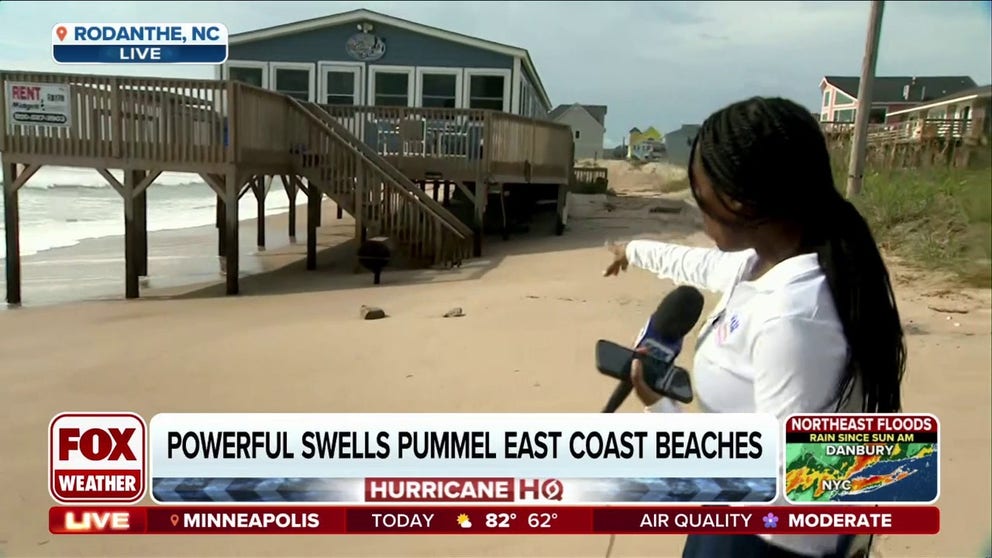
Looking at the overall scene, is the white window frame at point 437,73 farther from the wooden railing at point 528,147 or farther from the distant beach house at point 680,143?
the distant beach house at point 680,143

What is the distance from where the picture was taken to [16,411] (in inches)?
85.2

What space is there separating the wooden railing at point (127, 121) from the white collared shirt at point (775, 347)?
1952mm

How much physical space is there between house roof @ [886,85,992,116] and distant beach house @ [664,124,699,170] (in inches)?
27.6

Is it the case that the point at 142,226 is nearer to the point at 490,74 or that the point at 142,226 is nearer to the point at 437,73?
the point at 437,73

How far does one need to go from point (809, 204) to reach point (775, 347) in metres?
0.27

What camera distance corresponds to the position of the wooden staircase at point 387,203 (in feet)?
23.4

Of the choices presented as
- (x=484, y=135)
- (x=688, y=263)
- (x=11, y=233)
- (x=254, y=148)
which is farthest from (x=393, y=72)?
(x=254, y=148)

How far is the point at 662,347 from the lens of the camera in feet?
5.23

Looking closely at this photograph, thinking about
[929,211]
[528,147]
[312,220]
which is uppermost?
[528,147]

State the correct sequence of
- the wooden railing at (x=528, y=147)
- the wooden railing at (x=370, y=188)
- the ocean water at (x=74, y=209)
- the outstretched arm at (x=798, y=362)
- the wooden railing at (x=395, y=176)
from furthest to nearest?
the wooden railing at (x=370, y=188), the wooden railing at (x=395, y=176), the ocean water at (x=74, y=209), the wooden railing at (x=528, y=147), the outstretched arm at (x=798, y=362)

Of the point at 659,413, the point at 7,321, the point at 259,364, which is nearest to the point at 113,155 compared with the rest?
the point at 7,321

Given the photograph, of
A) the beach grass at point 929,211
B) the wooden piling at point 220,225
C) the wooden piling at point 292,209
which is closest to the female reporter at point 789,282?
the beach grass at point 929,211

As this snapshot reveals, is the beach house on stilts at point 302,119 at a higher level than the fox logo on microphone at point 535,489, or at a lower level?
higher

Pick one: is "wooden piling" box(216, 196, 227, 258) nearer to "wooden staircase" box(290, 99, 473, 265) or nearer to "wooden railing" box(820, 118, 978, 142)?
"wooden staircase" box(290, 99, 473, 265)
